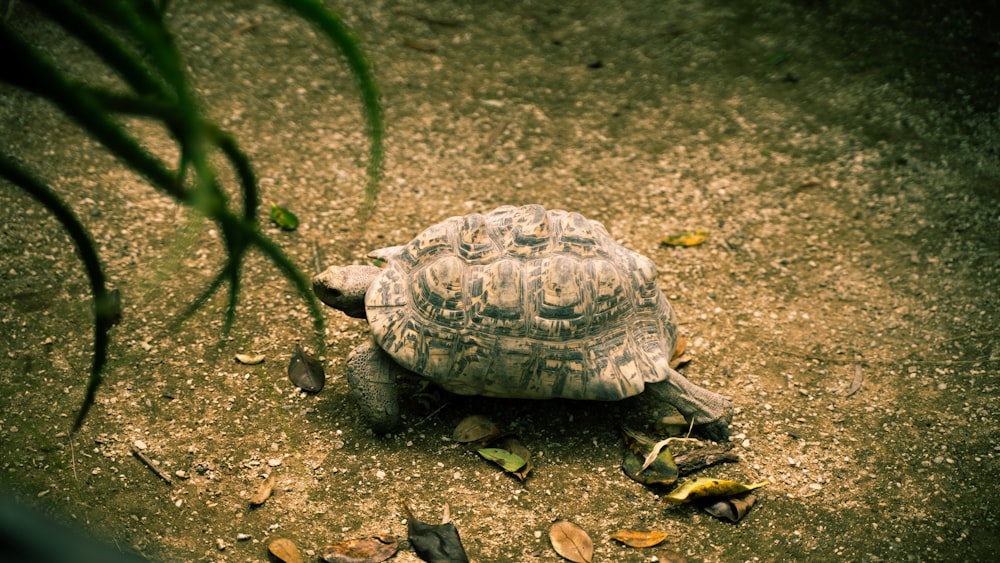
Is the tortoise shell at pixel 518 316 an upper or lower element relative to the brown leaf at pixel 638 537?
upper

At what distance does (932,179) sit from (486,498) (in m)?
3.04

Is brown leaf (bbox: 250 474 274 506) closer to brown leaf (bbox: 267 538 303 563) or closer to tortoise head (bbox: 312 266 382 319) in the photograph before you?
brown leaf (bbox: 267 538 303 563)

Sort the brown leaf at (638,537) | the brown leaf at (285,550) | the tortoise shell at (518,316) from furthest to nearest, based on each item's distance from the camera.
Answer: the tortoise shell at (518,316), the brown leaf at (638,537), the brown leaf at (285,550)

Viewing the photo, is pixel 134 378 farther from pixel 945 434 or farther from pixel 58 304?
pixel 945 434

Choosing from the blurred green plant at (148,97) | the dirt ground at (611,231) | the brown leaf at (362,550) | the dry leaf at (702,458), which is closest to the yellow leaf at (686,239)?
the dirt ground at (611,231)

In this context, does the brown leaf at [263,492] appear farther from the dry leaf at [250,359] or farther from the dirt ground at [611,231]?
the dry leaf at [250,359]

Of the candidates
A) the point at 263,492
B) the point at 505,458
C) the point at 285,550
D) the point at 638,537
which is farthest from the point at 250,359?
the point at 638,537

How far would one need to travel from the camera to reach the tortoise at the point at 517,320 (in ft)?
8.66

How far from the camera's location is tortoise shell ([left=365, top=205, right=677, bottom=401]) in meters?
2.64

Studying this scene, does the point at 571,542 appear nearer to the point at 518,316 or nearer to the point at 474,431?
the point at 474,431

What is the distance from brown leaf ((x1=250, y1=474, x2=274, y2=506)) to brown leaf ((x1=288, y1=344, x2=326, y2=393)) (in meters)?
0.42

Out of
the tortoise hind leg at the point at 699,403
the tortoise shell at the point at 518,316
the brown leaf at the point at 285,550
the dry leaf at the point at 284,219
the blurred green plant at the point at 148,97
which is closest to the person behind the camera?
the blurred green plant at the point at 148,97

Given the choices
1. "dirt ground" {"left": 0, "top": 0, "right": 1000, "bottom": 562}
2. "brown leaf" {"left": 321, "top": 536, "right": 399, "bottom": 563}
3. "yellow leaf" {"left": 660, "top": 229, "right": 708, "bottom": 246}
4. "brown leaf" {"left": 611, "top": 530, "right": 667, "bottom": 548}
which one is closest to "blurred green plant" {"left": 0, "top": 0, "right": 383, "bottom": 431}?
"dirt ground" {"left": 0, "top": 0, "right": 1000, "bottom": 562}

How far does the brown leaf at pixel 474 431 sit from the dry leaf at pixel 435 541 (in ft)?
1.23
